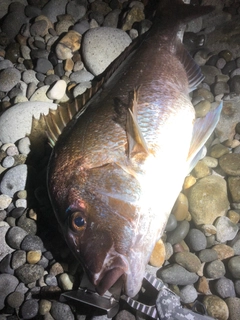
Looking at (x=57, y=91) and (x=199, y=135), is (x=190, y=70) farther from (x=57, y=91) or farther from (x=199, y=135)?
(x=57, y=91)

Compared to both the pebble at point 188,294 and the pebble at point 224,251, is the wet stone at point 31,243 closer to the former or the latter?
the pebble at point 188,294

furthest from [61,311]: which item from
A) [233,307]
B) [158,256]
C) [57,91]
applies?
[57,91]

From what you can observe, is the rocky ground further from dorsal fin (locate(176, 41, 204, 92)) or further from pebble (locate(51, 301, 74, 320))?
dorsal fin (locate(176, 41, 204, 92))

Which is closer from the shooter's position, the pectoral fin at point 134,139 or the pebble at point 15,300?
the pectoral fin at point 134,139

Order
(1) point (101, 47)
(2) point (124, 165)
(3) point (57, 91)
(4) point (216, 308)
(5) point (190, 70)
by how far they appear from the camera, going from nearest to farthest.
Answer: (2) point (124, 165) < (4) point (216, 308) < (5) point (190, 70) < (3) point (57, 91) < (1) point (101, 47)

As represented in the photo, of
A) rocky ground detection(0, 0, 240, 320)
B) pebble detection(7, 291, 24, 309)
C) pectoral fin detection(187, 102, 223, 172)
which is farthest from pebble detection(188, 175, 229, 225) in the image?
pebble detection(7, 291, 24, 309)

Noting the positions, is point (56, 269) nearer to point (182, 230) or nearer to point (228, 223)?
point (182, 230)

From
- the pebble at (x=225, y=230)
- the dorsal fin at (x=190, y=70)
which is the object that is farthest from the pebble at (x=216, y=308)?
the dorsal fin at (x=190, y=70)
